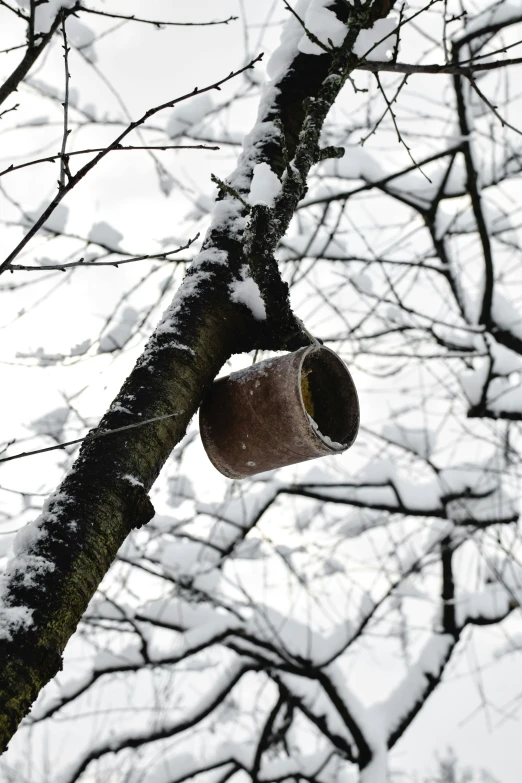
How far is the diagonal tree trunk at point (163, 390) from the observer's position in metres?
0.85

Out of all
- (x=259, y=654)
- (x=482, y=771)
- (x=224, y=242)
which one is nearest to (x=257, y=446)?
(x=224, y=242)

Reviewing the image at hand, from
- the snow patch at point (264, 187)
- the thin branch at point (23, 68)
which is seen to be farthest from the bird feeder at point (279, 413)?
the thin branch at point (23, 68)

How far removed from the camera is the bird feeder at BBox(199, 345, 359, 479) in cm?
144

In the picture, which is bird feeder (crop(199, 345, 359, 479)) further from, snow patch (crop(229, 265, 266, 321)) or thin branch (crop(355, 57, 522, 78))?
thin branch (crop(355, 57, 522, 78))

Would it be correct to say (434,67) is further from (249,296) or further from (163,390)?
(163,390)

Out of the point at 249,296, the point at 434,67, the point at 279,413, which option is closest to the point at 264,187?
the point at 249,296

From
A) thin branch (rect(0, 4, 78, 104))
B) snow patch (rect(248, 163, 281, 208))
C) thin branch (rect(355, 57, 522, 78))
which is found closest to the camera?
thin branch (rect(0, 4, 78, 104))

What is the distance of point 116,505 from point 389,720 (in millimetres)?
3496

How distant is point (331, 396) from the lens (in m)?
1.74

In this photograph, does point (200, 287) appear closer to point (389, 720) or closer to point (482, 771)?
point (389, 720)

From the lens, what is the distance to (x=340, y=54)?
160cm

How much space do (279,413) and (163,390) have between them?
34cm

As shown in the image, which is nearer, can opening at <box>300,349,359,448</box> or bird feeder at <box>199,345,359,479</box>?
bird feeder at <box>199,345,359,479</box>

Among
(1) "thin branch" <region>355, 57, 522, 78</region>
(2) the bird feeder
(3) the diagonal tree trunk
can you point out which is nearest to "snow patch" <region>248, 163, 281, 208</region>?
(3) the diagonal tree trunk
